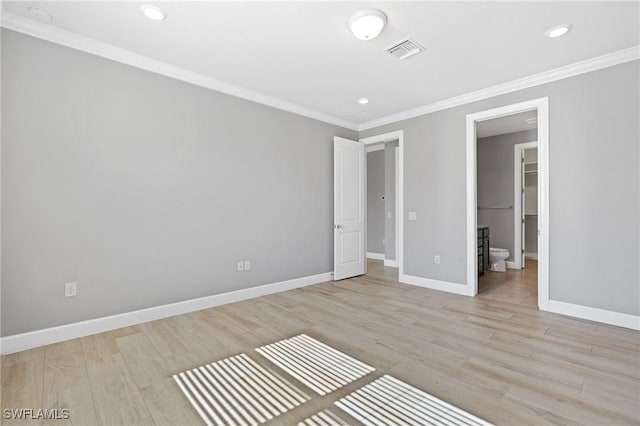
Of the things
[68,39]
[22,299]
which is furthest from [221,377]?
[68,39]

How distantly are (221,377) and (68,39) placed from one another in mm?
3148

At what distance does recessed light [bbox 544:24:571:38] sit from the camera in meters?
2.44

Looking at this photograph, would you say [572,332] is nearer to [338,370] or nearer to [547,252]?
[547,252]

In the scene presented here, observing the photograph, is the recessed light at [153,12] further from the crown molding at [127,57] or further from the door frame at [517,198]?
the door frame at [517,198]

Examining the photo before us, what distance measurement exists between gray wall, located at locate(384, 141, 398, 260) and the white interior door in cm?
126

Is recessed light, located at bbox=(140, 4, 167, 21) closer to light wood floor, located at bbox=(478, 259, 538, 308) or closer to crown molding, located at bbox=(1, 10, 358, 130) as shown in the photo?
→ crown molding, located at bbox=(1, 10, 358, 130)

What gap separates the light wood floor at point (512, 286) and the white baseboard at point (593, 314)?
0.23m

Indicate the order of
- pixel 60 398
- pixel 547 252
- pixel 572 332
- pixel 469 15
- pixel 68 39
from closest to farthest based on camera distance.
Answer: pixel 60 398 < pixel 469 15 < pixel 68 39 < pixel 572 332 < pixel 547 252

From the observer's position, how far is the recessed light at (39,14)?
87.9 inches

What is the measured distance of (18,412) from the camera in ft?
5.39

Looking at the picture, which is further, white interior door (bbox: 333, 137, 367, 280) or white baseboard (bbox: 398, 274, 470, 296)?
white interior door (bbox: 333, 137, 367, 280)

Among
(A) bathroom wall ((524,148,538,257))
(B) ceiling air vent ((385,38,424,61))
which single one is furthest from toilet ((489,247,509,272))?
(B) ceiling air vent ((385,38,424,61))

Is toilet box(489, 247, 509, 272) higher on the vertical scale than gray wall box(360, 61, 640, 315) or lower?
lower

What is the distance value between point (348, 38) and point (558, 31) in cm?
181
